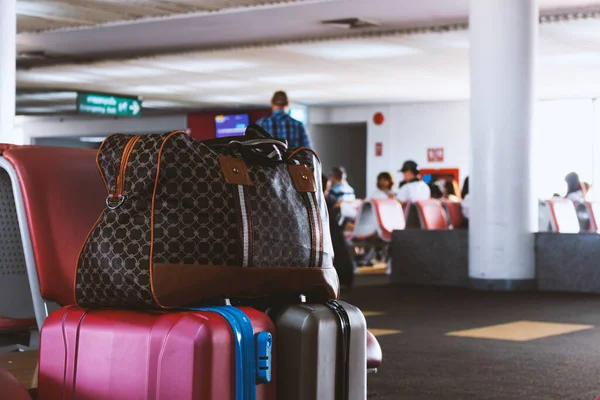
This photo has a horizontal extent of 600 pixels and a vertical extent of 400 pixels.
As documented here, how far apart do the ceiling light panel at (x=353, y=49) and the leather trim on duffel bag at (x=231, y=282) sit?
1048 centimetres

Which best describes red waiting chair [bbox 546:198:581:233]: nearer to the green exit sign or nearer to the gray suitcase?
the green exit sign

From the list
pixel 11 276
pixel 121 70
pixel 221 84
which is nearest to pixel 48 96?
pixel 121 70

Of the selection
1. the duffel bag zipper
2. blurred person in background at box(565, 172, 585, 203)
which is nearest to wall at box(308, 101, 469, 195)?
blurred person in background at box(565, 172, 585, 203)

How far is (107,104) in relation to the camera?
60.1ft

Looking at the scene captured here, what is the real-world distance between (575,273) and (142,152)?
7.09 metres

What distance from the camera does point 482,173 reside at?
27.5 feet

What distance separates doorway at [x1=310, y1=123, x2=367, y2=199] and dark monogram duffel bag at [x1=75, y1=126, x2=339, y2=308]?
18066mm

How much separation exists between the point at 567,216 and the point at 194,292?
35.5ft

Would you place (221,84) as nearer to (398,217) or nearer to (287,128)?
(398,217)

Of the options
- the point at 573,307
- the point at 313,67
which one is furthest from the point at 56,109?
the point at 573,307

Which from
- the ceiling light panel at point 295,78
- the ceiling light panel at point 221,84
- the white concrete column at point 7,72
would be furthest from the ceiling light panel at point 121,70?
the white concrete column at point 7,72

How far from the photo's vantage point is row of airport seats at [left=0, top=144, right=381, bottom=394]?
224 cm

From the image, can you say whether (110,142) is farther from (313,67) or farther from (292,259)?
(313,67)

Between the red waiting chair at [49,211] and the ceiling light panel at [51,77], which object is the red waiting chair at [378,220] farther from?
the red waiting chair at [49,211]
